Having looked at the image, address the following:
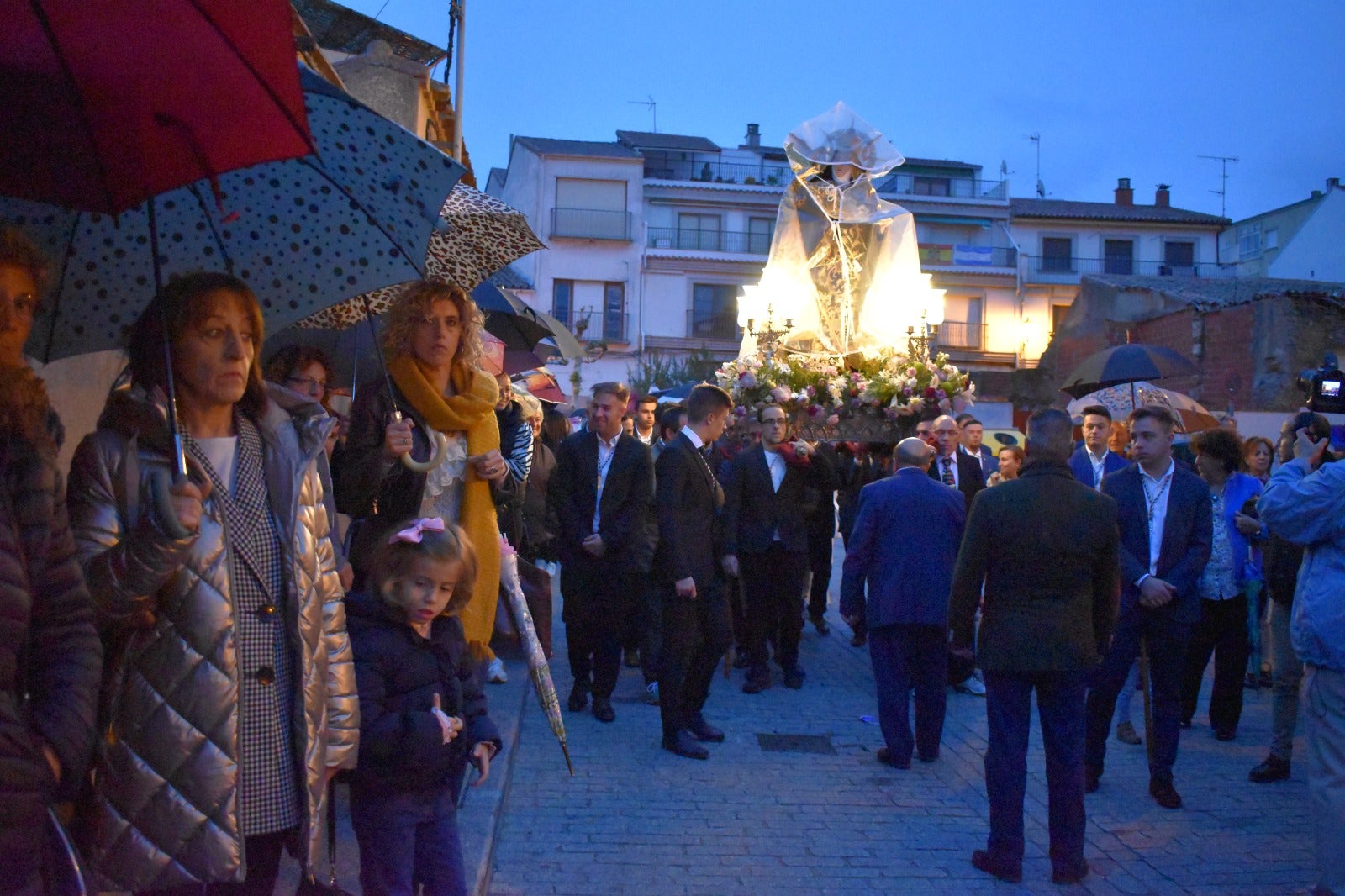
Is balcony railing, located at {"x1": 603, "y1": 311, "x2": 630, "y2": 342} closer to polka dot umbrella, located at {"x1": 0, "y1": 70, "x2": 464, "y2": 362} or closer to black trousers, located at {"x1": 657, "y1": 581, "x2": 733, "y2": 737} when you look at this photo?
black trousers, located at {"x1": 657, "y1": 581, "x2": 733, "y2": 737}

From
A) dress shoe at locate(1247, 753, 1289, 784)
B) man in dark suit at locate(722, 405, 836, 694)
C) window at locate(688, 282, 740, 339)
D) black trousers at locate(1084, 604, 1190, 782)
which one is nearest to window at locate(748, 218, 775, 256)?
window at locate(688, 282, 740, 339)

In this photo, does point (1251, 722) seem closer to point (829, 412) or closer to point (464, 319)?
point (829, 412)

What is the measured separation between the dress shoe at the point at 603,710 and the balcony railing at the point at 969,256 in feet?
148

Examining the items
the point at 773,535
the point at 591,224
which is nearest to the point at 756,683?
the point at 773,535

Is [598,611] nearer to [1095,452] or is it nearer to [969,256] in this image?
[1095,452]

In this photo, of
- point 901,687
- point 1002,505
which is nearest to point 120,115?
point 1002,505

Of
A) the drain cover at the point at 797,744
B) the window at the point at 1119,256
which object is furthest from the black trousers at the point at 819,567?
the window at the point at 1119,256

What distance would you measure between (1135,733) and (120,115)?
7.01m

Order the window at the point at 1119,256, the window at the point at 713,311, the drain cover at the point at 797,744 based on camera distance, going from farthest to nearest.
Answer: the window at the point at 1119,256 < the window at the point at 713,311 < the drain cover at the point at 797,744

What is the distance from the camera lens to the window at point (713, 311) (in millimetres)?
47750

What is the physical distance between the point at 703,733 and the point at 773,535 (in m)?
2.17

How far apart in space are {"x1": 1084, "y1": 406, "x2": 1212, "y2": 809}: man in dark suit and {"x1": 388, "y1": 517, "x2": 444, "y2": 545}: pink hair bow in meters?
4.15

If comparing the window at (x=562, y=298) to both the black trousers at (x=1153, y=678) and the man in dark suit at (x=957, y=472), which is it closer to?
the man in dark suit at (x=957, y=472)

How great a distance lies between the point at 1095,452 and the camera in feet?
31.3
